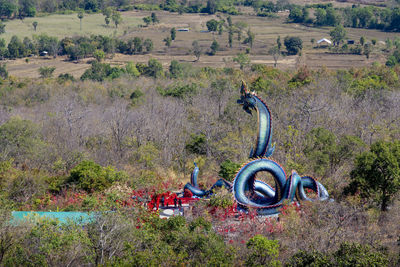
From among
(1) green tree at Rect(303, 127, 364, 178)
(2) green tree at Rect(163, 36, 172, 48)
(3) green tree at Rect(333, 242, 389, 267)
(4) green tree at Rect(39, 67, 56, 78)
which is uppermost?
(3) green tree at Rect(333, 242, 389, 267)

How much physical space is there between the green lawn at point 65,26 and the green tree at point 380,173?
7443 centimetres

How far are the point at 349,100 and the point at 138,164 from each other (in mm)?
19848

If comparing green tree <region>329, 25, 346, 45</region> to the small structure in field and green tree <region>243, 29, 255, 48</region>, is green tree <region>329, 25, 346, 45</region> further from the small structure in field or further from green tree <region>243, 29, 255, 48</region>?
green tree <region>243, 29, 255, 48</region>

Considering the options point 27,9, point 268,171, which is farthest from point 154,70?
point 27,9

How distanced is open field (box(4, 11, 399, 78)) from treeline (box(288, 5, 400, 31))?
8.02 feet

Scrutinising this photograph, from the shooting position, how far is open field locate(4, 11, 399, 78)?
2844 inches

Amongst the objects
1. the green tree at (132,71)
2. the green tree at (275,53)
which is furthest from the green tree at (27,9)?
the green tree at (275,53)

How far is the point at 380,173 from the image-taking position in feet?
73.7

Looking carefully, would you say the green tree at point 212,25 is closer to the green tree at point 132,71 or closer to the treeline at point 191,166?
the green tree at point 132,71

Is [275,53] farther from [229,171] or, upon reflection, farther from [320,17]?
[229,171]

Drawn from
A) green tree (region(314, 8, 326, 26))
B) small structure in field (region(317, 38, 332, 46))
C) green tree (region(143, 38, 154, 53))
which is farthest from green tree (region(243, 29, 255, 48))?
green tree (region(314, 8, 326, 26))

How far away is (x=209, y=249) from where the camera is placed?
1708 centimetres

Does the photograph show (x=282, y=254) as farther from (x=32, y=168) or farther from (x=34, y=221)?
(x=32, y=168)

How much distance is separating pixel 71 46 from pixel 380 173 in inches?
2440
